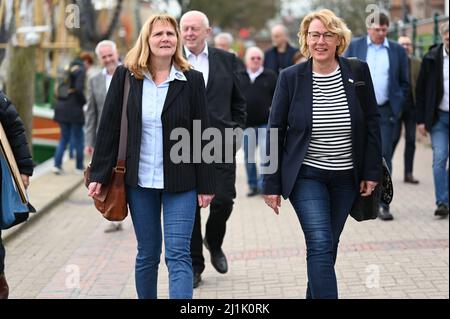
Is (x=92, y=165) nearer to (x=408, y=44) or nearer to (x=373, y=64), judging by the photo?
(x=373, y=64)

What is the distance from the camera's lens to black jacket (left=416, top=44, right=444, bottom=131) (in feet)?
28.0

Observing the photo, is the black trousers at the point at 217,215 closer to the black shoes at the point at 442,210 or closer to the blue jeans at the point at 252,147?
the black shoes at the point at 442,210

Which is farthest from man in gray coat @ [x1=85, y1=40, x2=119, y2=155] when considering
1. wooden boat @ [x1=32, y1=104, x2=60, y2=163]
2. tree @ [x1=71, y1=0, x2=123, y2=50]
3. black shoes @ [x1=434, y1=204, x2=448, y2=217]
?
tree @ [x1=71, y1=0, x2=123, y2=50]

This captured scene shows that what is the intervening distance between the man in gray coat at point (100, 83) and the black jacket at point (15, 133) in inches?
110

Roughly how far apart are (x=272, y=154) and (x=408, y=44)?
694cm

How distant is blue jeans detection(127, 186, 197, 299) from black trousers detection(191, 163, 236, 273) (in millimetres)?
1211

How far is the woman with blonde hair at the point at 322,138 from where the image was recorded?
4660 millimetres

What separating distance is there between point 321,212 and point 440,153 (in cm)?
427

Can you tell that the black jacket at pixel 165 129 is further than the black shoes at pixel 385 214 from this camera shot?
No

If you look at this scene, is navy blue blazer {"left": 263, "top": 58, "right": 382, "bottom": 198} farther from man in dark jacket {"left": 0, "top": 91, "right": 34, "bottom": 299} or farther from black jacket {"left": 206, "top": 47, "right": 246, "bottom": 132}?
man in dark jacket {"left": 0, "top": 91, "right": 34, "bottom": 299}

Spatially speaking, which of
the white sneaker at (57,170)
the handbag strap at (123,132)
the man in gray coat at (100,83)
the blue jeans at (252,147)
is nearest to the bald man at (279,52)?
the blue jeans at (252,147)

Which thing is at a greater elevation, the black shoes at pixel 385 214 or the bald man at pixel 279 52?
the bald man at pixel 279 52

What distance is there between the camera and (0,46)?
17938 mm
